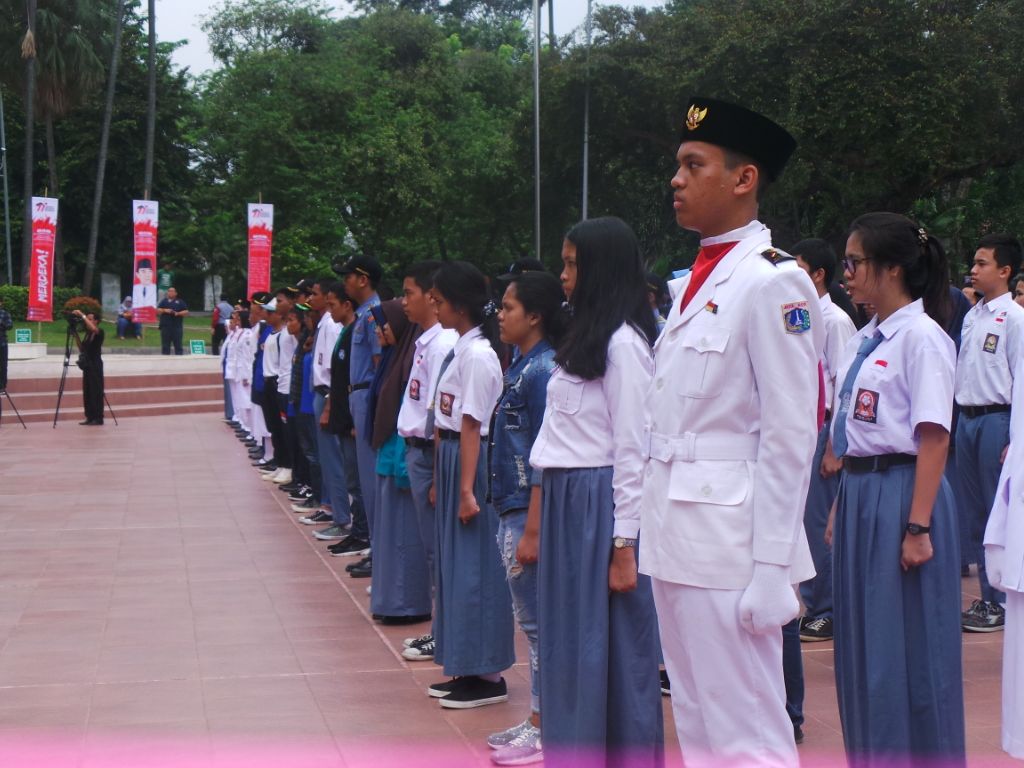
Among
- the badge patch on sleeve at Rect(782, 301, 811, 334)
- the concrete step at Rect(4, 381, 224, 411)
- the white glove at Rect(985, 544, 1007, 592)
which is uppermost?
the badge patch on sleeve at Rect(782, 301, 811, 334)

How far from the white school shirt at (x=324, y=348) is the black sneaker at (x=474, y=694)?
4.36m

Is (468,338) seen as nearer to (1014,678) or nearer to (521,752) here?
(521,752)

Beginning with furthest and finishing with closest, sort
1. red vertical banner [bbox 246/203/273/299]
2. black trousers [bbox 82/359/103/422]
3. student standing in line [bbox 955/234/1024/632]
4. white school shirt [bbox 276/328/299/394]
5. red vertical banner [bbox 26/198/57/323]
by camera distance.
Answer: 1. red vertical banner [bbox 246/203/273/299]
2. red vertical banner [bbox 26/198/57/323]
3. black trousers [bbox 82/359/103/422]
4. white school shirt [bbox 276/328/299/394]
5. student standing in line [bbox 955/234/1024/632]

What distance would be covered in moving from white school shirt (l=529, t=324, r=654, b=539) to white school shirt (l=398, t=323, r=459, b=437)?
6.08 ft

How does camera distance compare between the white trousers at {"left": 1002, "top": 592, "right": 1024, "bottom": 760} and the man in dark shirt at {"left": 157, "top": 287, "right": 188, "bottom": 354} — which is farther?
the man in dark shirt at {"left": 157, "top": 287, "right": 188, "bottom": 354}

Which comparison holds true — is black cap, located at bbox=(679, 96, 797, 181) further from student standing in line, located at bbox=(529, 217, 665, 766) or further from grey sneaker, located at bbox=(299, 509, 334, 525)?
grey sneaker, located at bbox=(299, 509, 334, 525)

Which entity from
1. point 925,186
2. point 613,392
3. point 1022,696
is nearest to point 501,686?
point 613,392

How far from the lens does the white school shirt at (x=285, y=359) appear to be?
11610mm

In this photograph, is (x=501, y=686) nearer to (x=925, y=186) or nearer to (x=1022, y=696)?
(x=1022, y=696)

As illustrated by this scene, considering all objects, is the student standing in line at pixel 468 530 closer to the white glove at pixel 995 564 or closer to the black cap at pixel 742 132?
the white glove at pixel 995 564

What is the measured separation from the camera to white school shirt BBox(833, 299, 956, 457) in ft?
12.1

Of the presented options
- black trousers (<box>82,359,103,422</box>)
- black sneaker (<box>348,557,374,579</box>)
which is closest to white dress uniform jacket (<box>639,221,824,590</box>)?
black sneaker (<box>348,557,374,579</box>)

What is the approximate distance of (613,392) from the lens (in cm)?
383

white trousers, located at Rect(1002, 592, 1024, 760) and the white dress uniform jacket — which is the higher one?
the white dress uniform jacket
